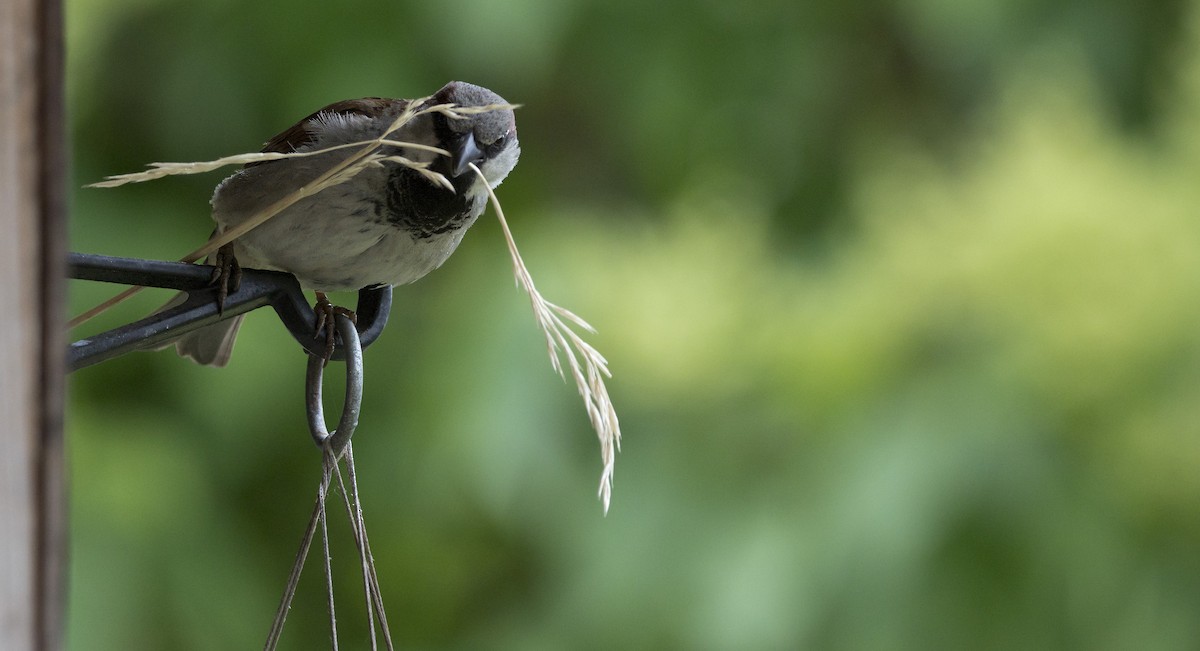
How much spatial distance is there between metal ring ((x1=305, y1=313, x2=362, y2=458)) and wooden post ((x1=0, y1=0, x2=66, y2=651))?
215 millimetres

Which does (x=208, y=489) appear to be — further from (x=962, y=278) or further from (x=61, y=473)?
(x=61, y=473)

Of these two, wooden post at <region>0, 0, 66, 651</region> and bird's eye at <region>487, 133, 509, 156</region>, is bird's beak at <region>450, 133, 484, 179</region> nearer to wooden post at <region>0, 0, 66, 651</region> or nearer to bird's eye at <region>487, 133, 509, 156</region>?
bird's eye at <region>487, 133, 509, 156</region>

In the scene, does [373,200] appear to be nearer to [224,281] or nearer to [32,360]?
[224,281]

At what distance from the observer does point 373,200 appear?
0.71m

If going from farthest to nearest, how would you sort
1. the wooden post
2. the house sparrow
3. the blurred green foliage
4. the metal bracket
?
the blurred green foliage
the house sparrow
the metal bracket
the wooden post

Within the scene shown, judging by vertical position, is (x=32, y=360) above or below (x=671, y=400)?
above

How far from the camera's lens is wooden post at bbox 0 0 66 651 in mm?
285

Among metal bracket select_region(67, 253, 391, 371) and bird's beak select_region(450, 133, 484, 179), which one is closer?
metal bracket select_region(67, 253, 391, 371)

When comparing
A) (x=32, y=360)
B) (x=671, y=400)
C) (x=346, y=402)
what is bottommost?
(x=671, y=400)

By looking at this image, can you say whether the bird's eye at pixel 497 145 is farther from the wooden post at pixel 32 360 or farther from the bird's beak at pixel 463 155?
the wooden post at pixel 32 360

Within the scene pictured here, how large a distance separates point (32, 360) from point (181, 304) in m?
0.26

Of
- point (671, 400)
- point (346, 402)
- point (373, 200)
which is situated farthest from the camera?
point (671, 400)

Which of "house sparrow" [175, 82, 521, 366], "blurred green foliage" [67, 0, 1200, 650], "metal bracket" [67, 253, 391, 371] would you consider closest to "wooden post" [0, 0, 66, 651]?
"metal bracket" [67, 253, 391, 371]

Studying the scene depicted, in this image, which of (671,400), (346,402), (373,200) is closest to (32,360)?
(346,402)
